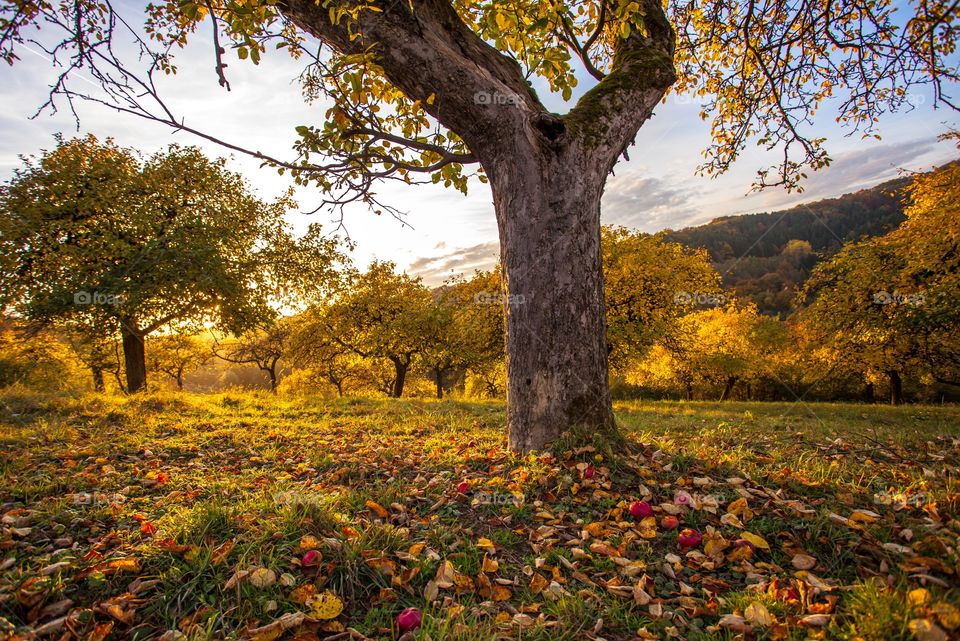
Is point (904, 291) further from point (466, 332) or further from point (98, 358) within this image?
point (98, 358)

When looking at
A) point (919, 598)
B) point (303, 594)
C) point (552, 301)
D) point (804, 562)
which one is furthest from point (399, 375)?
point (919, 598)

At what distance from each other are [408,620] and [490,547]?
37.3 inches

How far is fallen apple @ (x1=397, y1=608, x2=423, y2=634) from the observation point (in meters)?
2.10

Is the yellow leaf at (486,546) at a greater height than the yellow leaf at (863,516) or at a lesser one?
greater

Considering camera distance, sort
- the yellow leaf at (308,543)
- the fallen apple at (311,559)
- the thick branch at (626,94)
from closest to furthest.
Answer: the fallen apple at (311,559), the yellow leaf at (308,543), the thick branch at (626,94)

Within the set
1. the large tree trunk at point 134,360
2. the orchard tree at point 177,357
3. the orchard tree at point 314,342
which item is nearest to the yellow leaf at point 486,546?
the large tree trunk at point 134,360

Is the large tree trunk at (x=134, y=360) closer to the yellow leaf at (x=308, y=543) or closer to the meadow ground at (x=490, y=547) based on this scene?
the meadow ground at (x=490, y=547)

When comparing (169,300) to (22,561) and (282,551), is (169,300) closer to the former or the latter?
(22,561)

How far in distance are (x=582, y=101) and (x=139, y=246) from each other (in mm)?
16184

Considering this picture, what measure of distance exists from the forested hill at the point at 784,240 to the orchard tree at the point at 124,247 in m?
88.1

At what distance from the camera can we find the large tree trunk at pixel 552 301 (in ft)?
14.6

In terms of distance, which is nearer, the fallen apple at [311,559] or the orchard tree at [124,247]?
the fallen apple at [311,559]


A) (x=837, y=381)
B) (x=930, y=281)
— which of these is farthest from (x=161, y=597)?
(x=837, y=381)

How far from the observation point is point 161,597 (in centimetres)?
221
